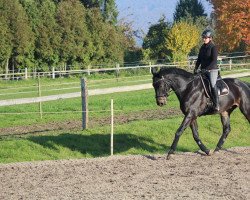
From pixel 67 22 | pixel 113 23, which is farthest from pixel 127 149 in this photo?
pixel 113 23

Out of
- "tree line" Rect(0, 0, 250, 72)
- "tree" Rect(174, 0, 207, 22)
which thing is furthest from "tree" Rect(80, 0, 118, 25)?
"tree" Rect(174, 0, 207, 22)

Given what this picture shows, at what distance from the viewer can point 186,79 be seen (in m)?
13.4

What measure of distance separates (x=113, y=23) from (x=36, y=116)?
47566mm

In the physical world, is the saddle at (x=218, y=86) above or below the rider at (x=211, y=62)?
below

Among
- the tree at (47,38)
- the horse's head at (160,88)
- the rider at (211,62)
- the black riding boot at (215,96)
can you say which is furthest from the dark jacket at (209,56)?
the tree at (47,38)

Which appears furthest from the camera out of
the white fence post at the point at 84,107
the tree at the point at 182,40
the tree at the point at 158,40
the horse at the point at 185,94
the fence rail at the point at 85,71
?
the tree at the point at 158,40

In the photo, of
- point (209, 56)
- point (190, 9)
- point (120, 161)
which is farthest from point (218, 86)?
point (190, 9)

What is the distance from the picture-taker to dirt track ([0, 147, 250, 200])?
9.13m

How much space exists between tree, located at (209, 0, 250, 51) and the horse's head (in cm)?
3493

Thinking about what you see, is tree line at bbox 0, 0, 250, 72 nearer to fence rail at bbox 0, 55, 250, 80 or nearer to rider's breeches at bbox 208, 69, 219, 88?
fence rail at bbox 0, 55, 250, 80

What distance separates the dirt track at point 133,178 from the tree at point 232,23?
34.6 meters

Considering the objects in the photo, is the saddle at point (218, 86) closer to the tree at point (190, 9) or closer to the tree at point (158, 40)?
the tree at point (158, 40)

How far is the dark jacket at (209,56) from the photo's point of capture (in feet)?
44.3

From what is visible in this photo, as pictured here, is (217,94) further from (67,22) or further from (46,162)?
(67,22)
